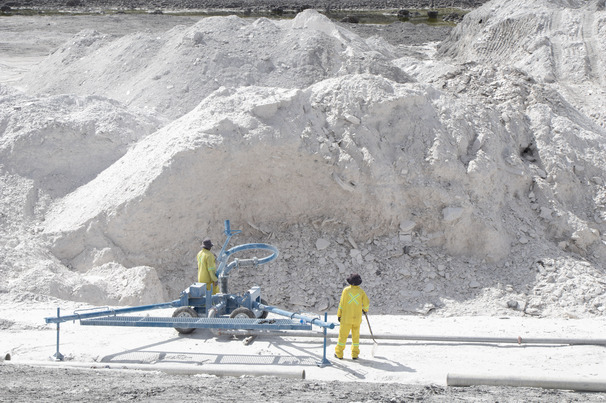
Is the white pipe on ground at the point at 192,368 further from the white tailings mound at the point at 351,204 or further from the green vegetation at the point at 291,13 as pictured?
the green vegetation at the point at 291,13

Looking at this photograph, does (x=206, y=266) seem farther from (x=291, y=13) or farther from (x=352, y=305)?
(x=291, y=13)

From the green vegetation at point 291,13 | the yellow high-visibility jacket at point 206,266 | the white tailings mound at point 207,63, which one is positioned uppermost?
the green vegetation at point 291,13

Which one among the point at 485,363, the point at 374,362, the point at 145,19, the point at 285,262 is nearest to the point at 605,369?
the point at 485,363

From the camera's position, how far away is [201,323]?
8.12 meters

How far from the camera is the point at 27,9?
4588 cm

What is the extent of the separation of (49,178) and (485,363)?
9.59m

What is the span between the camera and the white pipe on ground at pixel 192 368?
297 inches

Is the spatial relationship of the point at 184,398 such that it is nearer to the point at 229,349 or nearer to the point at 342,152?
the point at 229,349

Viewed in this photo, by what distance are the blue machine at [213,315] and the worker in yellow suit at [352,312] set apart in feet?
0.55

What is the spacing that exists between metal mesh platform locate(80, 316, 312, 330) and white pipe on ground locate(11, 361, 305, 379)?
473 millimetres

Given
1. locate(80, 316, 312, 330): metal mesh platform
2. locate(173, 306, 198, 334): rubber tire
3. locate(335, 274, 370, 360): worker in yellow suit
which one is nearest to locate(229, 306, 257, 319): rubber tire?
locate(80, 316, 312, 330): metal mesh platform

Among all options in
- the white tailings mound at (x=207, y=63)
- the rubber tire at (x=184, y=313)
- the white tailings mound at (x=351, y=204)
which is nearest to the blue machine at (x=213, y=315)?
the rubber tire at (x=184, y=313)

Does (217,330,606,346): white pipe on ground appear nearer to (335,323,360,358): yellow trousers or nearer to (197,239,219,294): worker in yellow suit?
(335,323,360,358): yellow trousers

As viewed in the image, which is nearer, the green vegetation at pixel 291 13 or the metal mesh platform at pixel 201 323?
the metal mesh platform at pixel 201 323
